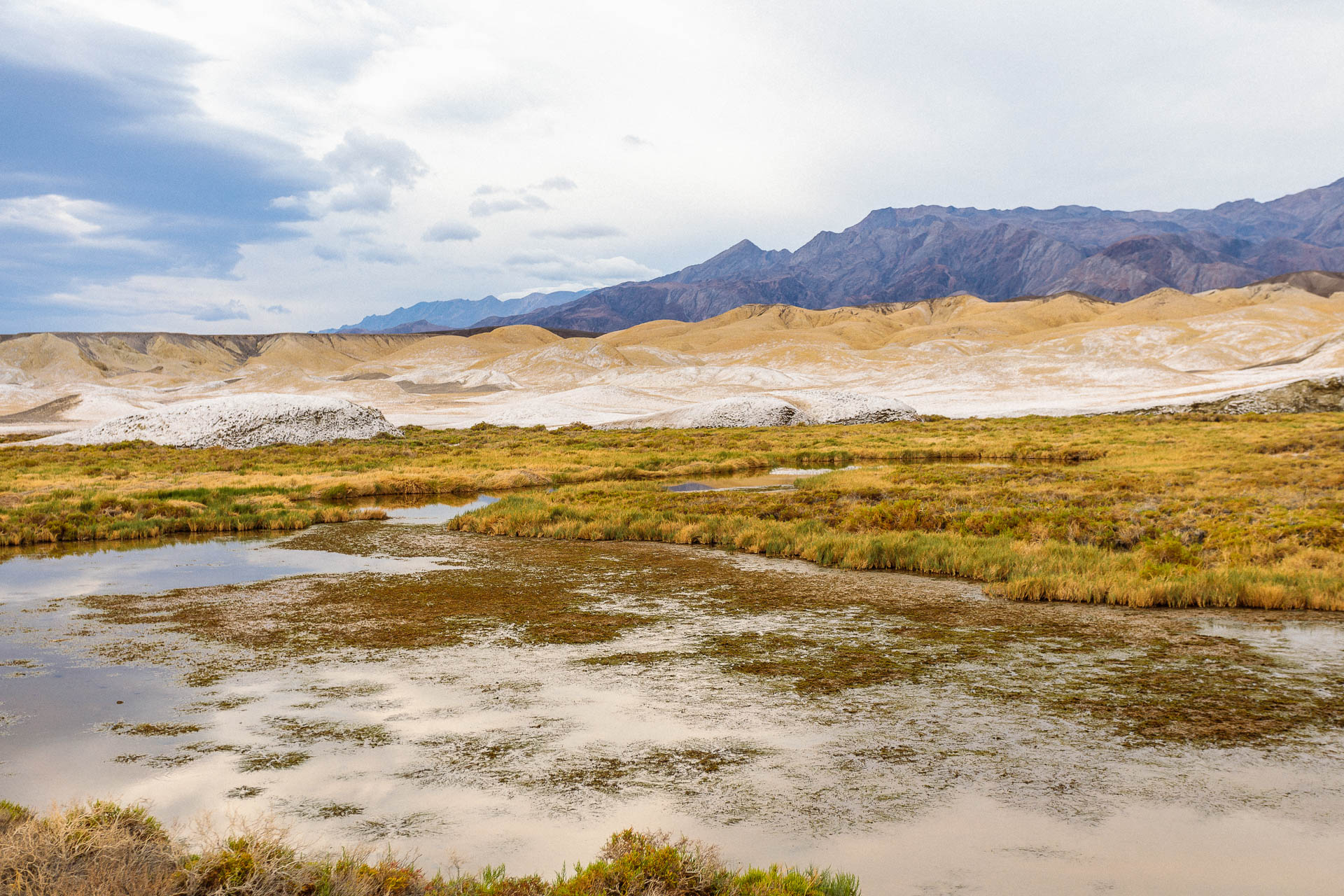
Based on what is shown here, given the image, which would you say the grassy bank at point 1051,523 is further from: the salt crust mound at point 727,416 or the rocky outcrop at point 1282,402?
the rocky outcrop at point 1282,402

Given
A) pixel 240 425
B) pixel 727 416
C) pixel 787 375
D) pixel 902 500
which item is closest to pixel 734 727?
pixel 902 500

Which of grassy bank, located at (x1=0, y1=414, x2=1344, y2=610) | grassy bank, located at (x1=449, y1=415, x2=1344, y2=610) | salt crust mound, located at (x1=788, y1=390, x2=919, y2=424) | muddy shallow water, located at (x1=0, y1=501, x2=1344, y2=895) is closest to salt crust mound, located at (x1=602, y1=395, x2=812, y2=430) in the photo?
salt crust mound, located at (x1=788, y1=390, x2=919, y2=424)

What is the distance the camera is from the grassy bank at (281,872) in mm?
5141

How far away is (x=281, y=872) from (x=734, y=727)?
468 cm

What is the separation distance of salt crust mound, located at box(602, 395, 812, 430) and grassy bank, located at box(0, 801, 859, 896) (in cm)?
6957

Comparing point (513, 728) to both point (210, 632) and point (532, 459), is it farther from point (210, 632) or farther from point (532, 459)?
point (532, 459)

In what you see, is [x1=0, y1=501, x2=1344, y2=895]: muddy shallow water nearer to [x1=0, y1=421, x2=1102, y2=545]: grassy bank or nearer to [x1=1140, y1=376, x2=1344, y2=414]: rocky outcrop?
[x1=0, y1=421, x2=1102, y2=545]: grassy bank

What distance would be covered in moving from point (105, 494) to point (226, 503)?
4327mm

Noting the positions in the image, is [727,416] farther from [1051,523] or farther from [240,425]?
[1051,523]

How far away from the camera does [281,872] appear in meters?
5.30

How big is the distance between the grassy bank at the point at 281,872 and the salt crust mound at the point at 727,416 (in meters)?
69.6

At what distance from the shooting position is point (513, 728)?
8.80 metres

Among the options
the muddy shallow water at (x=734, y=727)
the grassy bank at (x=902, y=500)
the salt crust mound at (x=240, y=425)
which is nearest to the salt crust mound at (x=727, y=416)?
the grassy bank at (x=902, y=500)

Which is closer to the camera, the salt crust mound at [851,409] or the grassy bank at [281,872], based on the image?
the grassy bank at [281,872]
